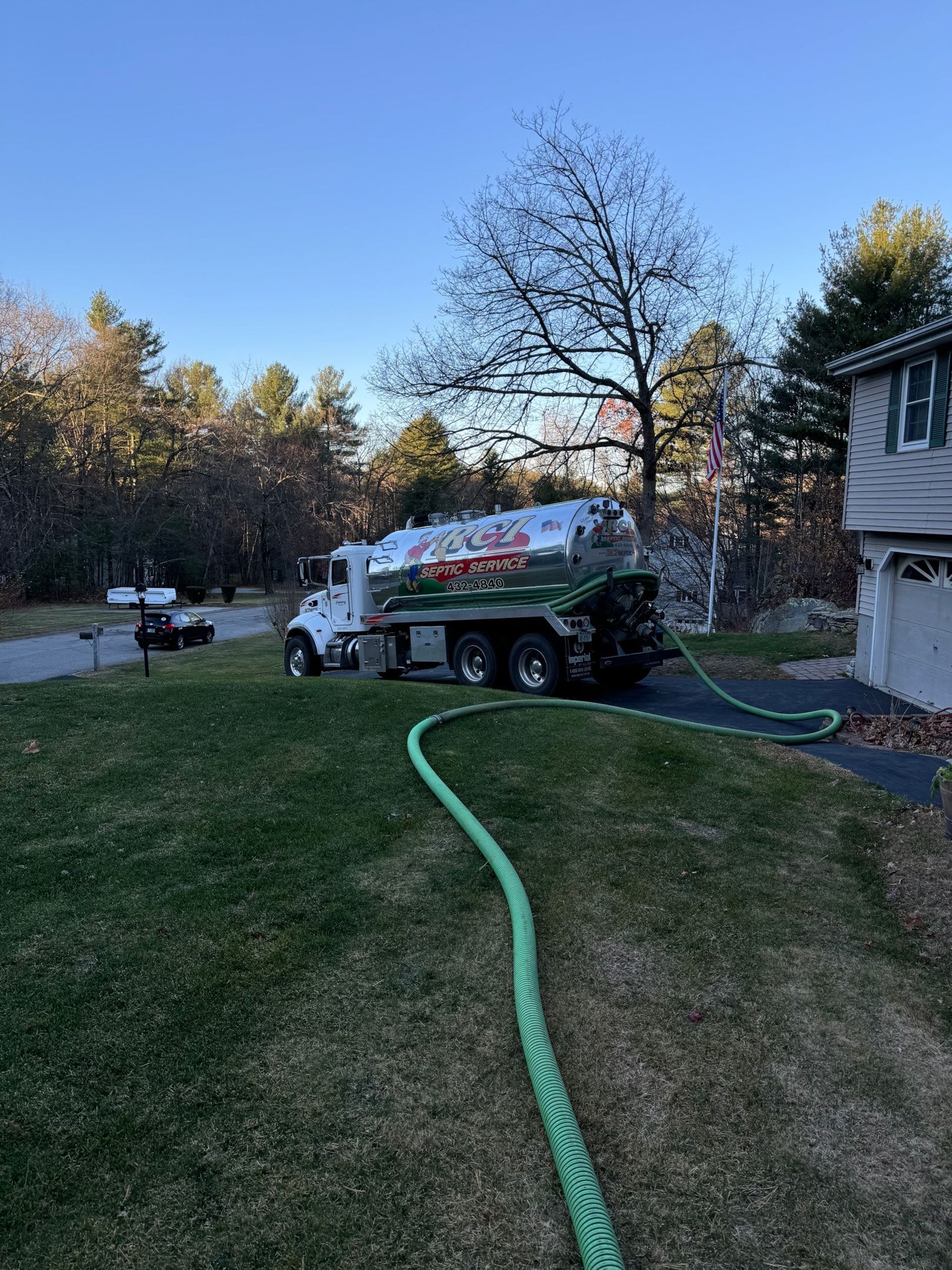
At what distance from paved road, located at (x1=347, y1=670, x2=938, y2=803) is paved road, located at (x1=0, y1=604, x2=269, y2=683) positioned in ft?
37.6

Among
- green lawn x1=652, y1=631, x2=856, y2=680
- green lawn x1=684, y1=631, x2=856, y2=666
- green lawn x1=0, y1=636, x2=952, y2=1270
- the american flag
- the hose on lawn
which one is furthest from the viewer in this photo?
the american flag

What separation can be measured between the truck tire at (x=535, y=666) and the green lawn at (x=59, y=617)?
78.7 feet

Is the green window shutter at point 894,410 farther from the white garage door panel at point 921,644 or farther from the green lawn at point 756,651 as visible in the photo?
the green lawn at point 756,651

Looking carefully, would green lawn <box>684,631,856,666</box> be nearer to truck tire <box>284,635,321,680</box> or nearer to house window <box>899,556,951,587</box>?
house window <box>899,556,951,587</box>

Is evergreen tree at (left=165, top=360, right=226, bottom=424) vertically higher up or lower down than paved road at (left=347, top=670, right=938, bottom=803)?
higher up

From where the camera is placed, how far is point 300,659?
16.7 m

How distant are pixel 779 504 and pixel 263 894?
27.9 m

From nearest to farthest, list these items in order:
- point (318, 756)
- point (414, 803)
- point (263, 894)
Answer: point (263, 894)
point (414, 803)
point (318, 756)

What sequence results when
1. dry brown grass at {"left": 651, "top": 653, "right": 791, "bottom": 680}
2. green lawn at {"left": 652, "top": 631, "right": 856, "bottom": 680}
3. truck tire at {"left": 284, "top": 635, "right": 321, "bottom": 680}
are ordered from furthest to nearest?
truck tire at {"left": 284, "top": 635, "right": 321, "bottom": 680} → green lawn at {"left": 652, "top": 631, "right": 856, "bottom": 680} → dry brown grass at {"left": 651, "top": 653, "right": 791, "bottom": 680}

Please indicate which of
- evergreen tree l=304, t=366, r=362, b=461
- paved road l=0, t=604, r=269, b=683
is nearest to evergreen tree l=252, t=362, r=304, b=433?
evergreen tree l=304, t=366, r=362, b=461

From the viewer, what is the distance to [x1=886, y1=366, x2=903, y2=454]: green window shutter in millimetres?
12594

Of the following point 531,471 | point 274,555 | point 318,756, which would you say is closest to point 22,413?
point 274,555

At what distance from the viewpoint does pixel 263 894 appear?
15.3 feet

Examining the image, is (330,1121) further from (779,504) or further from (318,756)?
(779,504)
